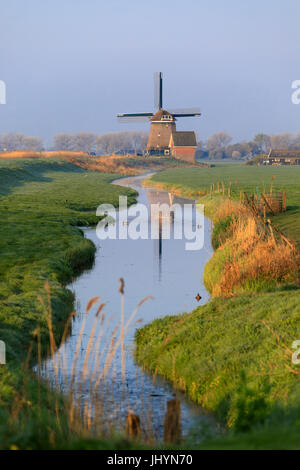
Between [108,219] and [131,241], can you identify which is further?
[108,219]

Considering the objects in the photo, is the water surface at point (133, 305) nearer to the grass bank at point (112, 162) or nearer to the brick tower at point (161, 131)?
the grass bank at point (112, 162)

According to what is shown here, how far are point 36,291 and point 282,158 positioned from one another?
154063 millimetres

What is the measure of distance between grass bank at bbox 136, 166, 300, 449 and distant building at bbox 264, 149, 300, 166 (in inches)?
5909

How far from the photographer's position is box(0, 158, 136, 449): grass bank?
25.2 feet

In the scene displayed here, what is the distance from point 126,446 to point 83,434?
0.88 metres

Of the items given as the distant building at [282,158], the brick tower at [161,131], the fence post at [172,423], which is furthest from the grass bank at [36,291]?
the distant building at [282,158]

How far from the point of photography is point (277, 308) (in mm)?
14031

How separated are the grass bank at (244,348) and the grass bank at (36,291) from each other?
2063 mm

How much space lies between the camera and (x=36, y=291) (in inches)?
723

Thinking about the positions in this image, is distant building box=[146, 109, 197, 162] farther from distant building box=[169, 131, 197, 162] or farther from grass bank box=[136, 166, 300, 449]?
grass bank box=[136, 166, 300, 449]

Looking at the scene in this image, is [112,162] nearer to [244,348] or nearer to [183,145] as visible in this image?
[183,145]
